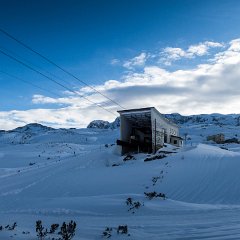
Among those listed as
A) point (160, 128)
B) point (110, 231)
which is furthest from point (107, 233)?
point (160, 128)

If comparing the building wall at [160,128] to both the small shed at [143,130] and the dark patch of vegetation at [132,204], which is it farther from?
the dark patch of vegetation at [132,204]

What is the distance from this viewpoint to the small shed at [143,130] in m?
38.6

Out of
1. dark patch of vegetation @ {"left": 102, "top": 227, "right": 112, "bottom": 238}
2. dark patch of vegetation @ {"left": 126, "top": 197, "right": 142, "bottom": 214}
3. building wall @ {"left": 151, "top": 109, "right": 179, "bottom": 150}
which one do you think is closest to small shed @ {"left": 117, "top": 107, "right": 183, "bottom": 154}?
building wall @ {"left": 151, "top": 109, "right": 179, "bottom": 150}

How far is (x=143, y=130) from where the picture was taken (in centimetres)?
4750

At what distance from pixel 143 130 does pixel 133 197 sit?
31583 millimetres

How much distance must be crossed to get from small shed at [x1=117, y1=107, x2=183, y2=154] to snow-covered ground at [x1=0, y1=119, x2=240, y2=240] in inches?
92.7

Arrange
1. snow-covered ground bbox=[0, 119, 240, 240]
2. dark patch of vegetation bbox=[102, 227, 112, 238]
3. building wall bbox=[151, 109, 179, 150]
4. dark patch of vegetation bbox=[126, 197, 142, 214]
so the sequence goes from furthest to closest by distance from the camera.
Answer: building wall bbox=[151, 109, 179, 150] → dark patch of vegetation bbox=[126, 197, 142, 214] → snow-covered ground bbox=[0, 119, 240, 240] → dark patch of vegetation bbox=[102, 227, 112, 238]

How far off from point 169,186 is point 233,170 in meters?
5.15

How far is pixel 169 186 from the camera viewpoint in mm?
22594

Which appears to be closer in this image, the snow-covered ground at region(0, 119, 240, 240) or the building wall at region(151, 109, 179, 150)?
the snow-covered ground at region(0, 119, 240, 240)

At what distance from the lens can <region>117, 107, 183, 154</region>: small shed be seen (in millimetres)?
38562

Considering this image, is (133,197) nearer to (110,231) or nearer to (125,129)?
(110,231)

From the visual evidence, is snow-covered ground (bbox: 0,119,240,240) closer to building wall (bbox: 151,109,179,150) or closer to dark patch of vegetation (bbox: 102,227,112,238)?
dark patch of vegetation (bbox: 102,227,112,238)

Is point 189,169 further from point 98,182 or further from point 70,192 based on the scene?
point 70,192
